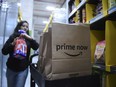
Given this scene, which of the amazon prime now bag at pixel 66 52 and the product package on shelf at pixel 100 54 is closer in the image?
the amazon prime now bag at pixel 66 52

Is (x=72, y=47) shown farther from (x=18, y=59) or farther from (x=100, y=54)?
(x=18, y=59)

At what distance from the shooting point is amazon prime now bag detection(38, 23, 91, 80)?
1086mm

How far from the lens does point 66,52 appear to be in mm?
1145

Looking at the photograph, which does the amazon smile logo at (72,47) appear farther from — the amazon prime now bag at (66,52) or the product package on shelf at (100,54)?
the product package on shelf at (100,54)

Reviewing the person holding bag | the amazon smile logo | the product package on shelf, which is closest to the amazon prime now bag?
the amazon smile logo

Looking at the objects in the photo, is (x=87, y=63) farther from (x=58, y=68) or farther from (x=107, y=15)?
(x=107, y=15)

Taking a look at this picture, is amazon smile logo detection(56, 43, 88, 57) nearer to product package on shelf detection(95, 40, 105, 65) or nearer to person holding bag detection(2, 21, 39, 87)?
product package on shelf detection(95, 40, 105, 65)

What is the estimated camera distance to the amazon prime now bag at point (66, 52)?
3.56 feet

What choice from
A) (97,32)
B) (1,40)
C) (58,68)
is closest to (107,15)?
(97,32)

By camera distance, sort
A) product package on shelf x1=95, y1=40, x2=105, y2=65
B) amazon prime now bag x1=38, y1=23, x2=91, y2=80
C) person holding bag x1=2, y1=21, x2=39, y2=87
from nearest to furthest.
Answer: amazon prime now bag x1=38, y1=23, x2=91, y2=80, product package on shelf x1=95, y1=40, x2=105, y2=65, person holding bag x1=2, y1=21, x2=39, y2=87

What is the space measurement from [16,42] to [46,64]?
1.07 meters

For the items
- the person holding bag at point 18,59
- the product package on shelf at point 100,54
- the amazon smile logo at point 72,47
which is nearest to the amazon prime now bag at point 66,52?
the amazon smile logo at point 72,47

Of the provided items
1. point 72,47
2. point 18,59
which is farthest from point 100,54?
point 18,59

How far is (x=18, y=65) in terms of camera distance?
6.89 ft
